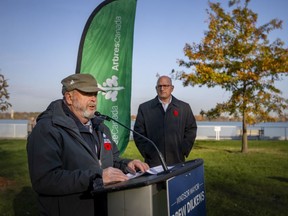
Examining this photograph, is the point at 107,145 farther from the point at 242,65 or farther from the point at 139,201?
the point at 242,65

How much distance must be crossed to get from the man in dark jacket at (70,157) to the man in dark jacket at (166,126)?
230 cm

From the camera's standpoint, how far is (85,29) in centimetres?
570

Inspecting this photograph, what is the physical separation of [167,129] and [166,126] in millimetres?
45

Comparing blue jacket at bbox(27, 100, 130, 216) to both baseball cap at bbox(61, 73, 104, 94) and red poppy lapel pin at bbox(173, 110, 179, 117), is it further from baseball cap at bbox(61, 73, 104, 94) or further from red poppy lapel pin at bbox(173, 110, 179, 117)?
red poppy lapel pin at bbox(173, 110, 179, 117)

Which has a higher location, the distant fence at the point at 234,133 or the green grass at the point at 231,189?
the distant fence at the point at 234,133

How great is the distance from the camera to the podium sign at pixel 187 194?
1.92 m

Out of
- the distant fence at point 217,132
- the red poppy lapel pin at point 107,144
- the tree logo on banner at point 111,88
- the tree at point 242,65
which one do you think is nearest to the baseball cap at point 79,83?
the red poppy lapel pin at point 107,144

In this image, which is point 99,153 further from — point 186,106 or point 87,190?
point 186,106

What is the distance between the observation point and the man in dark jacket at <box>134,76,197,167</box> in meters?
4.77

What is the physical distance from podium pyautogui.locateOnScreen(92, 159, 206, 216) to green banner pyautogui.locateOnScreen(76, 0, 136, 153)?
3.95 meters

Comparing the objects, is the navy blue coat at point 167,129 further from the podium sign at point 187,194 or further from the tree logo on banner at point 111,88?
the podium sign at point 187,194

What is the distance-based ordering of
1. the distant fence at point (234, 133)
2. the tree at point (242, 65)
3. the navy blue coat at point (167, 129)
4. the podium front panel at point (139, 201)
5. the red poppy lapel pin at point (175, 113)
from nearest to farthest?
the podium front panel at point (139, 201) → the navy blue coat at point (167, 129) → the red poppy lapel pin at point (175, 113) → the tree at point (242, 65) → the distant fence at point (234, 133)

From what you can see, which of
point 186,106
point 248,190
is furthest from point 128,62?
point 248,190

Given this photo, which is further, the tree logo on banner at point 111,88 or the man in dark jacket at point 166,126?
the tree logo on banner at point 111,88
